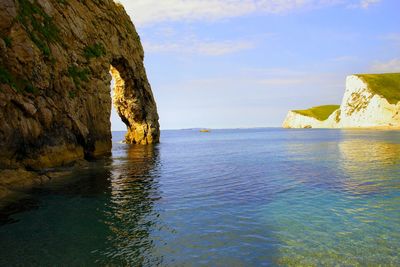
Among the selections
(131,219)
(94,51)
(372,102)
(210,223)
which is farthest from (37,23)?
(372,102)

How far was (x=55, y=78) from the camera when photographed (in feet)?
98.9

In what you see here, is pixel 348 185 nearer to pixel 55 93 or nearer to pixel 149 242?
pixel 149 242

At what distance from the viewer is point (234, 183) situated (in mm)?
23703

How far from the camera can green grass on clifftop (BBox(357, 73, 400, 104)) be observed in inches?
5115

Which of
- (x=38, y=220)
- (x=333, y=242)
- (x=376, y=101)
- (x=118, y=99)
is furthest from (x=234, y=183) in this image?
(x=376, y=101)

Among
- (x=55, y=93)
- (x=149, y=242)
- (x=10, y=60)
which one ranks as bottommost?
(x=149, y=242)

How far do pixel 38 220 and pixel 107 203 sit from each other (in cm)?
394

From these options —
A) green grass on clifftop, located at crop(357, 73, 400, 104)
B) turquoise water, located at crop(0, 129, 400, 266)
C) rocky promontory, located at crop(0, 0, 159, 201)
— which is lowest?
turquoise water, located at crop(0, 129, 400, 266)

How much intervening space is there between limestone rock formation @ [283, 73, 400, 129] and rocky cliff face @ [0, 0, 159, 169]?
397 ft

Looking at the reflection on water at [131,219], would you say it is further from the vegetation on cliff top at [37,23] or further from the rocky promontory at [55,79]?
the vegetation on cliff top at [37,23]

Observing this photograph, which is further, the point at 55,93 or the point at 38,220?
the point at 55,93

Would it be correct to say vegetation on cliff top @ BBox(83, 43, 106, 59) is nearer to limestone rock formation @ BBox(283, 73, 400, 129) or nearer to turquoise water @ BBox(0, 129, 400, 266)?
turquoise water @ BBox(0, 129, 400, 266)

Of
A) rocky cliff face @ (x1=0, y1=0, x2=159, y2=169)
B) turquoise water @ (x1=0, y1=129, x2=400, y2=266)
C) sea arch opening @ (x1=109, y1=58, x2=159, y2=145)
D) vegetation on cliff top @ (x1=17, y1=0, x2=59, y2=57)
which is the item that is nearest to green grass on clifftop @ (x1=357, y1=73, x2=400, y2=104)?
sea arch opening @ (x1=109, y1=58, x2=159, y2=145)

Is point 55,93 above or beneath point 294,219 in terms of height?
above
